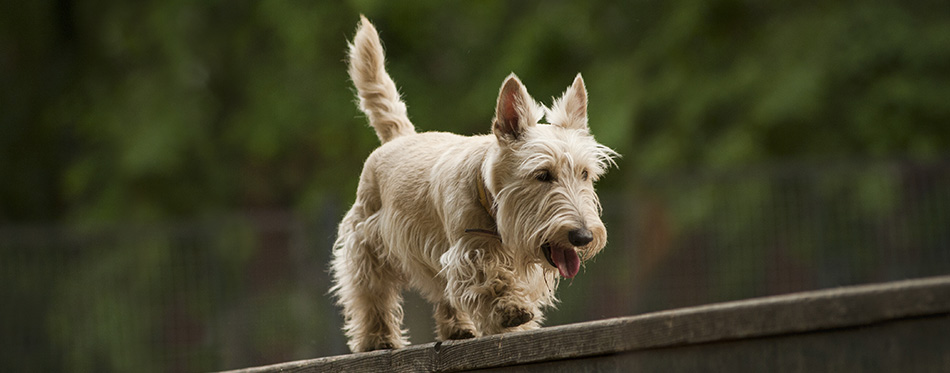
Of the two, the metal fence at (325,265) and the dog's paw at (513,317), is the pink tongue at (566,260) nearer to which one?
the dog's paw at (513,317)

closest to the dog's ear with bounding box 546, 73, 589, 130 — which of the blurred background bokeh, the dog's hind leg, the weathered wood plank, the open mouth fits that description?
the open mouth

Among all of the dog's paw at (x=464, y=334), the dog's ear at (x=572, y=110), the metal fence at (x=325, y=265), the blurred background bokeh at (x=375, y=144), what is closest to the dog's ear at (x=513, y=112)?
the dog's ear at (x=572, y=110)

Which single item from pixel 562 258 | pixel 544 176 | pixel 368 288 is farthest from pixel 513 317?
pixel 368 288

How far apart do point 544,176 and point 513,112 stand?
280 millimetres

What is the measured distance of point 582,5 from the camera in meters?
11.0

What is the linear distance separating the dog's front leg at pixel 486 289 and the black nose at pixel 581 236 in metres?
0.36

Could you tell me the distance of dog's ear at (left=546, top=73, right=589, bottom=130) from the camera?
4.04m

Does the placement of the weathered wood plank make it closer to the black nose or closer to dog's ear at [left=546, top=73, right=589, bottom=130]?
the black nose

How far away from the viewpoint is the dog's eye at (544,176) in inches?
149

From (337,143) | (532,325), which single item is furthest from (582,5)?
(532,325)

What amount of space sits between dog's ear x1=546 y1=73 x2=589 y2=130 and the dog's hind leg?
988 mm

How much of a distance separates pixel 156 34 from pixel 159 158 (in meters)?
1.44

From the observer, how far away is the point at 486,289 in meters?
3.82

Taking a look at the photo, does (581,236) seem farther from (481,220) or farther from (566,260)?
(481,220)
